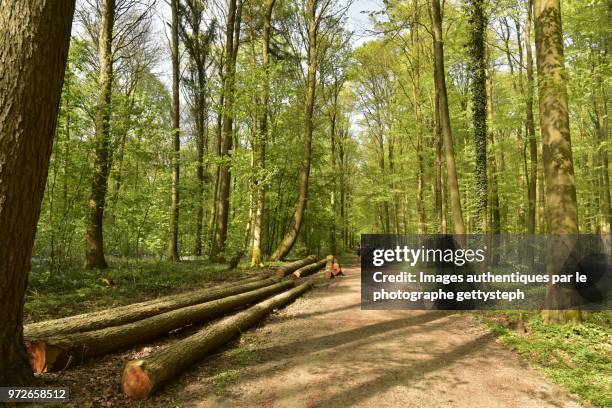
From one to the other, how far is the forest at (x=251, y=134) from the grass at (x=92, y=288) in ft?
0.26

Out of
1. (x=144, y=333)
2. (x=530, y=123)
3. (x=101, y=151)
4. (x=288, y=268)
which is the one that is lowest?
(x=144, y=333)

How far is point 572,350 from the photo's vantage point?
6379mm

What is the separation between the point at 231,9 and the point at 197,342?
1647 cm

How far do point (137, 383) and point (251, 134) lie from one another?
13.8 m

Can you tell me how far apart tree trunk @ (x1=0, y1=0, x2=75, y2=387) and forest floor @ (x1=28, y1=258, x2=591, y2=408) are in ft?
3.73

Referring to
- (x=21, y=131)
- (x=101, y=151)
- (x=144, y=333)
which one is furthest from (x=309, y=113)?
(x=21, y=131)

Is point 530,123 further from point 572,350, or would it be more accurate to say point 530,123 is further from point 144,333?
point 144,333

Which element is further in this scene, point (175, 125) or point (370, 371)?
point (175, 125)

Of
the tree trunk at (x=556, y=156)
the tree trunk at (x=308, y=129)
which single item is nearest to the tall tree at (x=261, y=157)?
the tree trunk at (x=308, y=129)

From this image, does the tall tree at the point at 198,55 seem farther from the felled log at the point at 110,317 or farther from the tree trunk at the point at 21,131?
the tree trunk at the point at 21,131

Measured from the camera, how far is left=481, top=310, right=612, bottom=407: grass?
198 inches

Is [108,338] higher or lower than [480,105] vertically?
lower

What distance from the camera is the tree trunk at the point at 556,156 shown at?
7.74 metres

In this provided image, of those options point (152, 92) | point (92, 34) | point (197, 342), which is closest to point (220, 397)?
point (197, 342)
